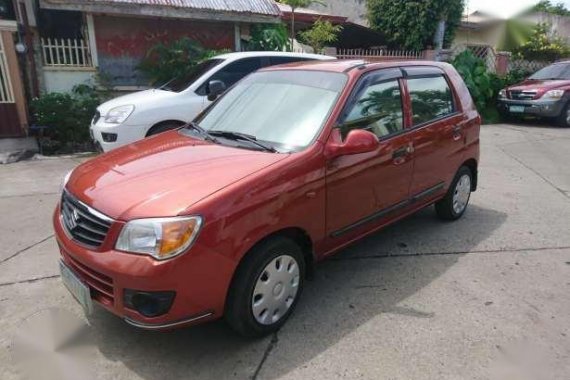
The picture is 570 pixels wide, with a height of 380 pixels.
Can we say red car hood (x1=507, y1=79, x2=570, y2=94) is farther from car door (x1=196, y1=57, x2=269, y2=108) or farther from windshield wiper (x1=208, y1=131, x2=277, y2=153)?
windshield wiper (x1=208, y1=131, x2=277, y2=153)

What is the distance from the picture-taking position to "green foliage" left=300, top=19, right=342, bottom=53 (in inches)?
507

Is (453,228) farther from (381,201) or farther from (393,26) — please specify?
(393,26)

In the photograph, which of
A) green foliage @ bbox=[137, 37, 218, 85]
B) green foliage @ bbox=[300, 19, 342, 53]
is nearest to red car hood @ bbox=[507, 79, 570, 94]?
green foliage @ bbox=[300, 19, 342, 53]

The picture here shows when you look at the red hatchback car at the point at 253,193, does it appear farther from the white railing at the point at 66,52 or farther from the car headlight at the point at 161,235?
the white railing at the point at 66,52

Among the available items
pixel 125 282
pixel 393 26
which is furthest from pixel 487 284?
pixel 393 26

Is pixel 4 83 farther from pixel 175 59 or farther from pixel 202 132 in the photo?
pixel 202 132

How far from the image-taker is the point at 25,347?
292 cm

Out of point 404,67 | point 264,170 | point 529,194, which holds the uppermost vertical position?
point 404,67

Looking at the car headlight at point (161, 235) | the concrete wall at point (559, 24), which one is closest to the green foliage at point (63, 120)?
the car headlight at point (161, 235)

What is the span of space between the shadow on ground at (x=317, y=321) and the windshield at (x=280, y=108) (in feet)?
4.00

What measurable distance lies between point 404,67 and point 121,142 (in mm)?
4292

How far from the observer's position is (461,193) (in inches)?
199

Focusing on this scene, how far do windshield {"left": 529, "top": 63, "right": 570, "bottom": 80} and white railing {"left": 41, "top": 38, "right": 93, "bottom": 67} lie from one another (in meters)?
11.4

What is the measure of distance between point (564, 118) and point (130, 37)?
1077cm
